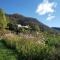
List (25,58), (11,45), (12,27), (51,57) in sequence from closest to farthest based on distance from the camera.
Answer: (51,57) → (25,58) → (11,45) → (12,27)

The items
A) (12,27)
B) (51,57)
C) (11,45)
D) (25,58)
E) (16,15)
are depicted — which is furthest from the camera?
(16,15)

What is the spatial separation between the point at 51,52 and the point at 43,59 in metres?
0.46

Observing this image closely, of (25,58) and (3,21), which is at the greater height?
(3,21)

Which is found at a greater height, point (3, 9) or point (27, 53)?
point (3, 9)

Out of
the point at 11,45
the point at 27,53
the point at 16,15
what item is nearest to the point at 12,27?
the point at 11,45

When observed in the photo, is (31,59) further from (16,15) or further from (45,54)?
(16,15)

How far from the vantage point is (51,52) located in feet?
27.8

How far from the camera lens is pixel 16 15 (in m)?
89.9

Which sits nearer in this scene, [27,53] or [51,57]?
[51,57]

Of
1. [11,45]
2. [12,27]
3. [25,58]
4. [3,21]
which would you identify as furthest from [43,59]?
[3,21]

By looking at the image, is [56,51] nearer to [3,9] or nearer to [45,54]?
[45,54]

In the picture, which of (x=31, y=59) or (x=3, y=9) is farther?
(x=3, y=9)

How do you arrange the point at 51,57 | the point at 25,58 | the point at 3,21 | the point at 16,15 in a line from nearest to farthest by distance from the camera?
the point at 51,57, the point at 25,58, the point at 3,21, the point at 16,15

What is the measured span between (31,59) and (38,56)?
0.32 metres
